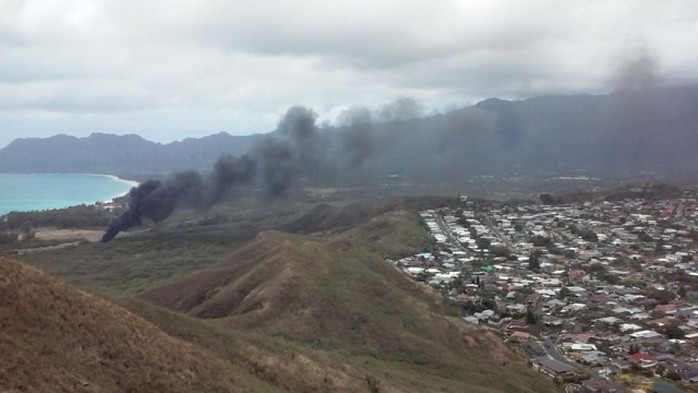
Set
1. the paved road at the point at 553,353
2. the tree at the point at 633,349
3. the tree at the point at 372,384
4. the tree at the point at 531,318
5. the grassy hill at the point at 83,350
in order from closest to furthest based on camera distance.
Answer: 1. the grassy hill at the point at 83,350
2. the tree at the point at 372,384
3. the paved road at the point at 553,353
4. the tree at the point at 633,349
5. the tree at the point at 531,318

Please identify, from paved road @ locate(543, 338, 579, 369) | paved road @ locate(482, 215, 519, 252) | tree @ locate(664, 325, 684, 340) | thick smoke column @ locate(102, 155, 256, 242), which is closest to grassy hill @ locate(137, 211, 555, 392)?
paved road @ locate(543, 338, 579, 369)

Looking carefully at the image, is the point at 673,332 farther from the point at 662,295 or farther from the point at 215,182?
the point at 215,182

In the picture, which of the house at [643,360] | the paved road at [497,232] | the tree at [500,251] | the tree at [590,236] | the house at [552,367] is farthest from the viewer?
the tree at [590,236]

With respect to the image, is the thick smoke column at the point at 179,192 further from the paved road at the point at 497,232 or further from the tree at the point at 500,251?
the tree at the point at 500,251

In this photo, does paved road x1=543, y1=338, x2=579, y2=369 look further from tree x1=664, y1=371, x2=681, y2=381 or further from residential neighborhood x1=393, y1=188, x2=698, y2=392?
tree x1=664, y1=371, x2=681, y2=381

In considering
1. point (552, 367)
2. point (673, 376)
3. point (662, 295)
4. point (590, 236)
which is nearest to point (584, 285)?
point (662, 295)

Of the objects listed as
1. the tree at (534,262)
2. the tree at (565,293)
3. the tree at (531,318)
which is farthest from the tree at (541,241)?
the tree at (531,318)

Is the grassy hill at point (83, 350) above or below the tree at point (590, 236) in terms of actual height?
above

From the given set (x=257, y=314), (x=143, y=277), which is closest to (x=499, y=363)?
(x=257, y=314)
